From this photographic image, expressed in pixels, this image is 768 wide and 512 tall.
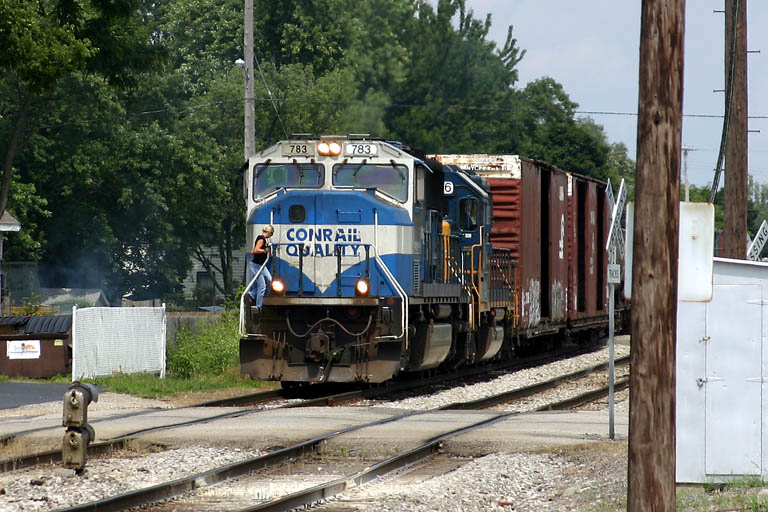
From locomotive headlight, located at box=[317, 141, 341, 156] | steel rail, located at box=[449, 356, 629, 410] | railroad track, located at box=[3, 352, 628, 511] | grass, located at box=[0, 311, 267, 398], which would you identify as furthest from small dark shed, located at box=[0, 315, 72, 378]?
railroad track, located at box=[3, 352, 628, 511]

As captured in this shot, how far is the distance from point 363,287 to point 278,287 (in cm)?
126

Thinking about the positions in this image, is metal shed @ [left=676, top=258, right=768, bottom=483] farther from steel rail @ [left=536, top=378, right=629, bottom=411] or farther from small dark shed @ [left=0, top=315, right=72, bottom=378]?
small dark shed @ [left=0, top=315, right=72, bottom=378]

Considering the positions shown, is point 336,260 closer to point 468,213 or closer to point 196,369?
point 468,213

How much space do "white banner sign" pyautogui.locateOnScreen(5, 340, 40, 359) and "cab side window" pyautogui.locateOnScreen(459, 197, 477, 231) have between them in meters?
7.90

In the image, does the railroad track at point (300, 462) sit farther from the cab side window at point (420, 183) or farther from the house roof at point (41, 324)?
the house roof at point (41, 324)

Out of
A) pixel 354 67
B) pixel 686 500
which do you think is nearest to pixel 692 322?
pixel 686 500

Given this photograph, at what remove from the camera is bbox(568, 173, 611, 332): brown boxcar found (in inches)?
1139

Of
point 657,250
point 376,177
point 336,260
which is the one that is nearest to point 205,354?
point 336,260

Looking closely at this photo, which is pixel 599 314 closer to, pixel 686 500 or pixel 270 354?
pixel 270 354

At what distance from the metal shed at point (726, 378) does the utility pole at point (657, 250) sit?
2200 millimetres

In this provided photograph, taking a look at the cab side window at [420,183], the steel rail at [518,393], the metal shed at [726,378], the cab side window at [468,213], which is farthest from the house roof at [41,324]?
the metal shed at [726,378]

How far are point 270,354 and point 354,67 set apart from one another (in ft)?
134

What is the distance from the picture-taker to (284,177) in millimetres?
18016

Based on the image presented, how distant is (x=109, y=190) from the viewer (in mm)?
49156
